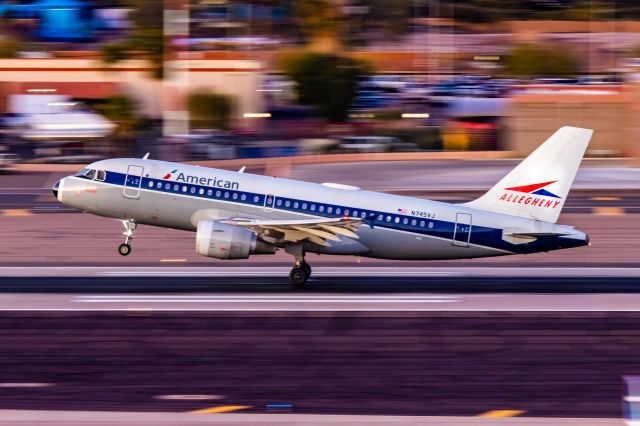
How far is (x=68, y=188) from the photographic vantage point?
37.7 m

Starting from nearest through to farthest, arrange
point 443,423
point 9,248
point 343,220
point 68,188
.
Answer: point 443,423 < point 343,220 < point 68,188 < point 9,248

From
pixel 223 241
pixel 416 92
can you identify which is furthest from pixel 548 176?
pixel 416 92

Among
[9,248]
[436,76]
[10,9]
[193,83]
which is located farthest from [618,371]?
[10,9]

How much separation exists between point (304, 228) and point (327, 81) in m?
60.7

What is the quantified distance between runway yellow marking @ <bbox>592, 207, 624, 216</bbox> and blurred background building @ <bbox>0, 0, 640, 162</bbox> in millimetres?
20607

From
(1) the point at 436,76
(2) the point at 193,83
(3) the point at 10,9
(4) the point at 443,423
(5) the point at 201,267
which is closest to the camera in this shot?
(4) the point at 443,423

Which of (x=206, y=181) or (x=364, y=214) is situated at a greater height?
(x=206, y=181)

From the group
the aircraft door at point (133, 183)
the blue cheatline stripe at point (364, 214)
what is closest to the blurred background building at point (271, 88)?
the aircraft door at point (133, 183)

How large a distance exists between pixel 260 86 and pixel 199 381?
6928cm

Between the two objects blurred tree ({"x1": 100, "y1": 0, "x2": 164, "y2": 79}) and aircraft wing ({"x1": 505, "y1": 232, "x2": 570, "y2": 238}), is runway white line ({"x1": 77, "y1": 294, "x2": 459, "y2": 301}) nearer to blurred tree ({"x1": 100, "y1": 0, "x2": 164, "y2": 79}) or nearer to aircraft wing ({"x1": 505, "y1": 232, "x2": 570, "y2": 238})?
aircraft wing ({"x1": 505, "y1": 232, "x2": 570, "y2": 238})

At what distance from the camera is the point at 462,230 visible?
3609 cm

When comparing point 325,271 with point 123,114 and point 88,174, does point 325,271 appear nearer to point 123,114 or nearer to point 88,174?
point 88,174

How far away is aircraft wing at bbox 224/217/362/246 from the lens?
114 feet

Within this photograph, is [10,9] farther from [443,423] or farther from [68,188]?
[443,423]
